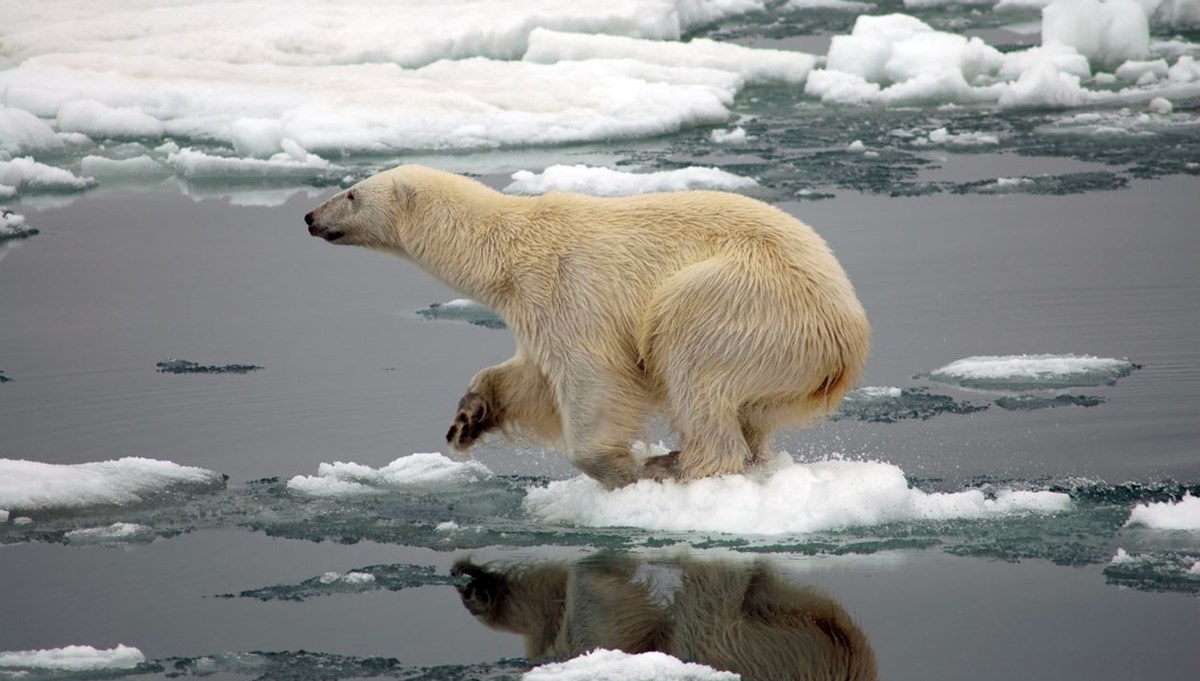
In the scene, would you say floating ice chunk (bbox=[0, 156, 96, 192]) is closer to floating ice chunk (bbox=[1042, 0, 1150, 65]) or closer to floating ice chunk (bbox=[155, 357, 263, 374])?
floating ice chunk (bbox=[155, 357, 263, 374])

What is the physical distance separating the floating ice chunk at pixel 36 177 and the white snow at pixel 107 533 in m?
7.30

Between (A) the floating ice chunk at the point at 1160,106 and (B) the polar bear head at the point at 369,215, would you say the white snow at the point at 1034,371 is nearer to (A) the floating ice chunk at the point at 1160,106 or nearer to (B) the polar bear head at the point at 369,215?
(B) the polar bear head at the point at 369,215

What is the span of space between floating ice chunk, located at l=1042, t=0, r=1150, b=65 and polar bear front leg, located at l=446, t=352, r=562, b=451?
1139 cm

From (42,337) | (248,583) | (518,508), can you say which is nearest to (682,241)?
(518,508)

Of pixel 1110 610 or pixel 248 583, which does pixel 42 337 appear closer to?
pixel 248 583

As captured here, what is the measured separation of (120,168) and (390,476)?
7.57 metres

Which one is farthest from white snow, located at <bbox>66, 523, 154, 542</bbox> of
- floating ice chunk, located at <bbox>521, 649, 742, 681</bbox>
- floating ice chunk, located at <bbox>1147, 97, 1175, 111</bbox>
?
floating ice chunk, located at <bbox>1147, 97, 1175, 111</bbox>

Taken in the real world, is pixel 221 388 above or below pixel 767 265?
below

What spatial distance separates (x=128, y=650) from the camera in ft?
14.8

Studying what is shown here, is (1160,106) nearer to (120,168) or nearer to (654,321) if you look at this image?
(120,168)

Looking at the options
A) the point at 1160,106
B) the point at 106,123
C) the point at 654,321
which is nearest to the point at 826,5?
the point at 1160,106

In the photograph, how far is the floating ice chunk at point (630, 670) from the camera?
4.27 m

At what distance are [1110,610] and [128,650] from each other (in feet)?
9.28

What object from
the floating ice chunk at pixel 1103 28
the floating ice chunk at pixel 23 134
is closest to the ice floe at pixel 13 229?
the floating ice chunk at pixel 23 134
